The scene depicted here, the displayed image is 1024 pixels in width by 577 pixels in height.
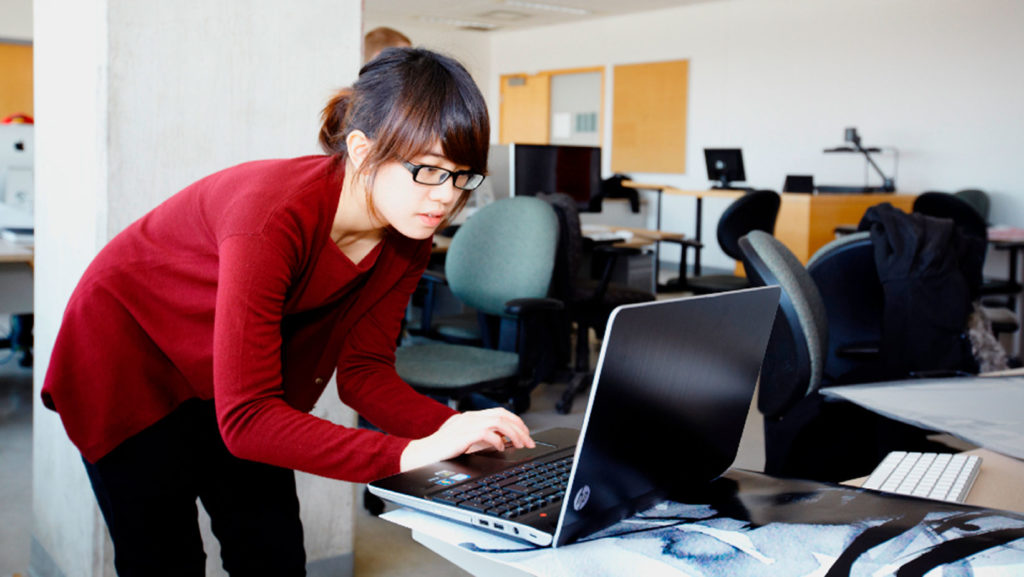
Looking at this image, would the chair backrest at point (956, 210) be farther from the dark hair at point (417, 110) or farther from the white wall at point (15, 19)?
the white wall at point (15, 19)

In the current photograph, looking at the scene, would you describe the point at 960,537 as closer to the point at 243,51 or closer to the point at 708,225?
the point at 243,51

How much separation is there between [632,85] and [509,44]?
229cm

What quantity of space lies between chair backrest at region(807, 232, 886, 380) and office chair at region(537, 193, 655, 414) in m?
1.11

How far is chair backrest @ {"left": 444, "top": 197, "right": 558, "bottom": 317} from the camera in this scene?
294 cm

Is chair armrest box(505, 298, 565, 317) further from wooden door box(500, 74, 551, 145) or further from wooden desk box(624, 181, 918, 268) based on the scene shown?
wooden door box(500, 74, 551, 145)

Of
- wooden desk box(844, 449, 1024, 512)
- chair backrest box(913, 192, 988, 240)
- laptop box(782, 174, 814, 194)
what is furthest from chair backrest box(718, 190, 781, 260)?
wooden desk box(844, 449, 1024, 512)

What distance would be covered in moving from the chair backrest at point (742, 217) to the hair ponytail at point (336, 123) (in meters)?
3.48

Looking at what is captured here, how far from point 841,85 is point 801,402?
6.64 meters

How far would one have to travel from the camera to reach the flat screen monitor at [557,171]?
4375 millimetres

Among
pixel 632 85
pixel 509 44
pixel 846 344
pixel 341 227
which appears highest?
pixel 509 44

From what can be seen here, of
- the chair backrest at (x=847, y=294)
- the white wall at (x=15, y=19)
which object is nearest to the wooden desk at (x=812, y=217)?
the chair backrest at (x=847, y=294)

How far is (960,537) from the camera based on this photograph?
2.52ft

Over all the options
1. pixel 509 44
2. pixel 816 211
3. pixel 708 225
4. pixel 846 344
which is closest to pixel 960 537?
pixel 846 344

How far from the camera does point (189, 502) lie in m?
1.27
